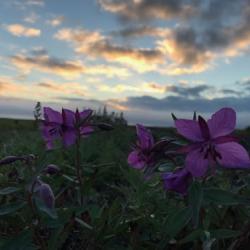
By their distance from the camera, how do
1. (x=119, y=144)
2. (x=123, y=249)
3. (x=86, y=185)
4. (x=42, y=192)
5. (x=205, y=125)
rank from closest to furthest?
(x=205, y=125) → (x=42, y=192) → (x=123, y=249) → (x=86, y=185) → (x=119, y=144)

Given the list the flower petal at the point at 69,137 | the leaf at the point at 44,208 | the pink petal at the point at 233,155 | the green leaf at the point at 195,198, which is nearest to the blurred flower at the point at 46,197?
the leaf at the point at 44,208

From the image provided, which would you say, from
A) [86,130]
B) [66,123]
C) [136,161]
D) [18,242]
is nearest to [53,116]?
[66,123]

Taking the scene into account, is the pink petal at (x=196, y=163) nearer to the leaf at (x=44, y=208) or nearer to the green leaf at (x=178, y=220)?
the green leaf at (x=178, y=220)

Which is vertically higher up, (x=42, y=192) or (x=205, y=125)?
(x=205, y=125)

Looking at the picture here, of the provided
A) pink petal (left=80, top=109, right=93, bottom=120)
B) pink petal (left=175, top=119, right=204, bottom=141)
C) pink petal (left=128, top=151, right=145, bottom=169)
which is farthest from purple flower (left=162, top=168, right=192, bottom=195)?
pink petal (left=80, top=109, right=93, bottom=120)

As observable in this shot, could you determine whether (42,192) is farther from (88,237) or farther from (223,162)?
(223,162)

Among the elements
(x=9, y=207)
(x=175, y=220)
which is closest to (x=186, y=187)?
(x=175, y=220)

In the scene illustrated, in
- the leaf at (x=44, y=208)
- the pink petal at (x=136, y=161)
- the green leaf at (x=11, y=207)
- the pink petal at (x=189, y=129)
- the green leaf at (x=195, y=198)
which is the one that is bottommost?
the green leaf at (x=11, y=207)
